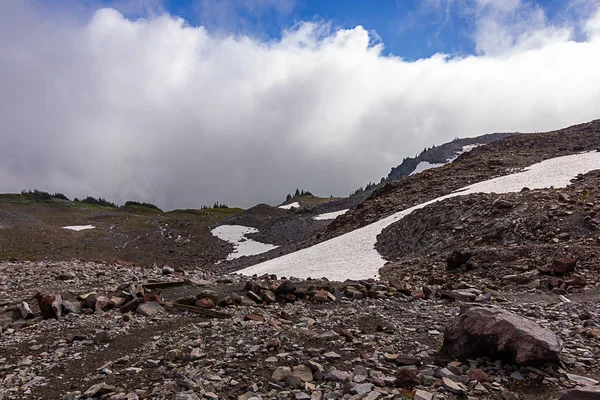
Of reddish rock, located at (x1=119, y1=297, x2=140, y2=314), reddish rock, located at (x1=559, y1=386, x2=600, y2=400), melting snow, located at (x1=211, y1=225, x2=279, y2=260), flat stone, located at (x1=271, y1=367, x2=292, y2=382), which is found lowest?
reddish rock, located at (x1=559, y1=386, x2=600, y2=400)

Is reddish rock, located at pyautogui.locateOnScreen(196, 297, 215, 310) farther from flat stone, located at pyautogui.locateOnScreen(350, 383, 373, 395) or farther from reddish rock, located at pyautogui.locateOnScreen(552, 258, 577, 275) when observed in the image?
reddish rock, located at pyautogui.locateOnScreen(552, 258, 577, 275)

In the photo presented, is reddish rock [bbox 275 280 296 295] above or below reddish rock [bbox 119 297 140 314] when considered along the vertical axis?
below

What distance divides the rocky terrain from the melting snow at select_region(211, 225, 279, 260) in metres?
→ 28.8

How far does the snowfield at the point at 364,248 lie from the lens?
24.0 m

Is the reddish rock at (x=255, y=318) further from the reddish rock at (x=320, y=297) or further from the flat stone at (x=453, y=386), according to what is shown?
the flat stone at (x=453, y=386)

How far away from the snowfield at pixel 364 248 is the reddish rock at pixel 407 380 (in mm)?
15207

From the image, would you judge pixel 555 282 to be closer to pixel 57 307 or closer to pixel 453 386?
pixel 453 386

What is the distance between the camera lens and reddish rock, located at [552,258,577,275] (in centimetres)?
1499

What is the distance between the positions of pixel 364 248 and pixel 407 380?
22.5 m

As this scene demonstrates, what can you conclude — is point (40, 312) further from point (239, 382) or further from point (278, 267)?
point (278, 267)

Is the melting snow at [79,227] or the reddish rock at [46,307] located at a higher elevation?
the melting snow at [79,227]

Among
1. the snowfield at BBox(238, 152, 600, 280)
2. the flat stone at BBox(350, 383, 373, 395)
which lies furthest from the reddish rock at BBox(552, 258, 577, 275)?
the flat stone at BBox(350, 383, 373, 395)

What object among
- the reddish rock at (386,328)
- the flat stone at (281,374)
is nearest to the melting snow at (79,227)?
the reddish rock at (386,328)

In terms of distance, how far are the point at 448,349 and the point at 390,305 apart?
14.6 ft
